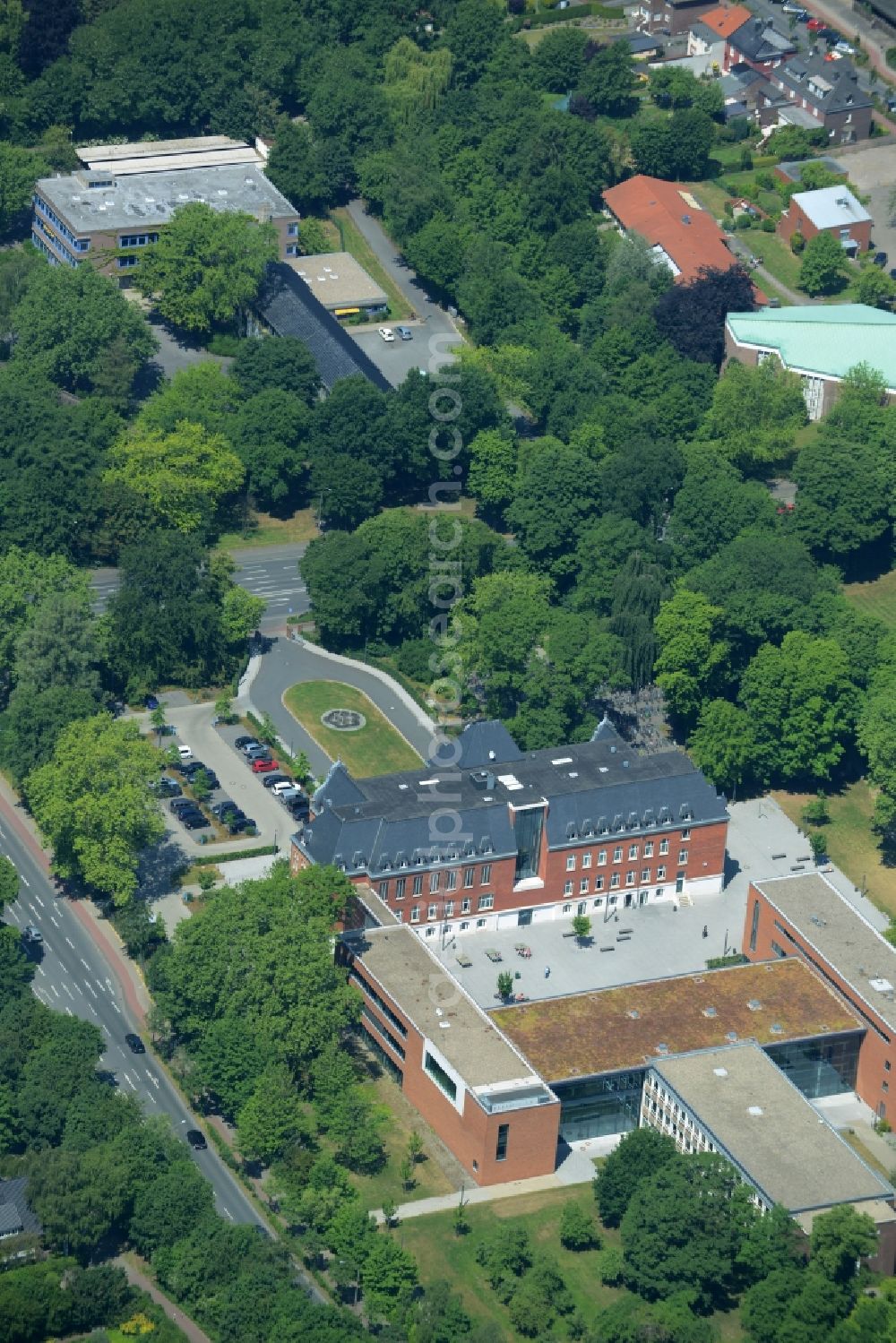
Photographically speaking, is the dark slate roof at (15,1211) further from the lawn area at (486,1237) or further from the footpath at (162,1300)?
the lawn area at (486,1237)

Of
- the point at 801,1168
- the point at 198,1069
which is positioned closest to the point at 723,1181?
the point at 801,1168

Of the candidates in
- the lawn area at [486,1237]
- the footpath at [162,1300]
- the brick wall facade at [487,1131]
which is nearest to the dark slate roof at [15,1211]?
the footpath at [162,1300]

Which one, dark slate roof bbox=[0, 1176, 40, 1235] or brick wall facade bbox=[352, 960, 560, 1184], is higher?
dark slate roof bbox=[0, 1176, 40, 1235]

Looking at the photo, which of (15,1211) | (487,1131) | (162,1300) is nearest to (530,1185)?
(487,1131)

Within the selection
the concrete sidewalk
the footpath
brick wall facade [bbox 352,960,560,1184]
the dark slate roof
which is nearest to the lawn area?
the concrete sidewalk

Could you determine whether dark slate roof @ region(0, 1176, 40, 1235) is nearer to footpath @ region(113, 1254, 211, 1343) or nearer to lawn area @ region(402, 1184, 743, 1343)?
footpath @ region(113, 1254, 211, 1343)
